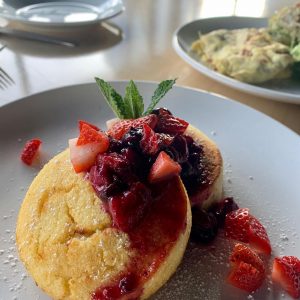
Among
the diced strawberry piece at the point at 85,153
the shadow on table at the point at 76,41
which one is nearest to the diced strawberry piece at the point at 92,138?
the diced strawberry piece at the point at 85,153

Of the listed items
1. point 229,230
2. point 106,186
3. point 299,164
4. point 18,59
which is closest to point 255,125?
point 299,164

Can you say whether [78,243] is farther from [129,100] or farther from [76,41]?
[76,41]

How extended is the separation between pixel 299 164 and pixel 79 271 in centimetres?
92

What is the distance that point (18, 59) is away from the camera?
2453 millimetres

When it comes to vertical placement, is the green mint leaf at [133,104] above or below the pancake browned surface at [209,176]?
above

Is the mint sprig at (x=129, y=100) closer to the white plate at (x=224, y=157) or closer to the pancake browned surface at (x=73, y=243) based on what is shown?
the pancake browned surface at (x=73, y=243)

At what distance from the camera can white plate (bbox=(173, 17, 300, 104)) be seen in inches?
75.9

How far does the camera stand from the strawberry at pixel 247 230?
1308 mm

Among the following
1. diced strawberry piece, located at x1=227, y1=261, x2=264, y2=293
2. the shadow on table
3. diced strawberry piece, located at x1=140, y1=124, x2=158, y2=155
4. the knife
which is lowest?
the shadow on table

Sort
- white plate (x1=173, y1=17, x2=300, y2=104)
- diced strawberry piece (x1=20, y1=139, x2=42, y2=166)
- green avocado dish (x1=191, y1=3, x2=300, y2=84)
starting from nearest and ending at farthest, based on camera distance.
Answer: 1. diced strawberry piece (x1=20, y1=139, x2=42, y2=166)
2. white plate (x1=173, y1=17, x2=300, y2=104)
3. green avocado dish (x1=191, y1=3, x2=300, y2=84)

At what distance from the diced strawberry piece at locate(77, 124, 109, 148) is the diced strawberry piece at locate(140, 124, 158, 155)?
0.35ft

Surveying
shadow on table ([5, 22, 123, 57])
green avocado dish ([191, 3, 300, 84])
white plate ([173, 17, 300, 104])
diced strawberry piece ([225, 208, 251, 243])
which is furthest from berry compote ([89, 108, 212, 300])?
shadow on table ([5, 22, 123, 57])

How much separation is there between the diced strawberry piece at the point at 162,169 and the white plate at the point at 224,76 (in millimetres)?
913

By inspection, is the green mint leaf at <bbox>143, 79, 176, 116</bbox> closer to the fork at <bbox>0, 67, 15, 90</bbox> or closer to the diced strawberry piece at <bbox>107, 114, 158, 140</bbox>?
the diced strawberry piece at <bbox>107, 114, 158, 140</bbox>
